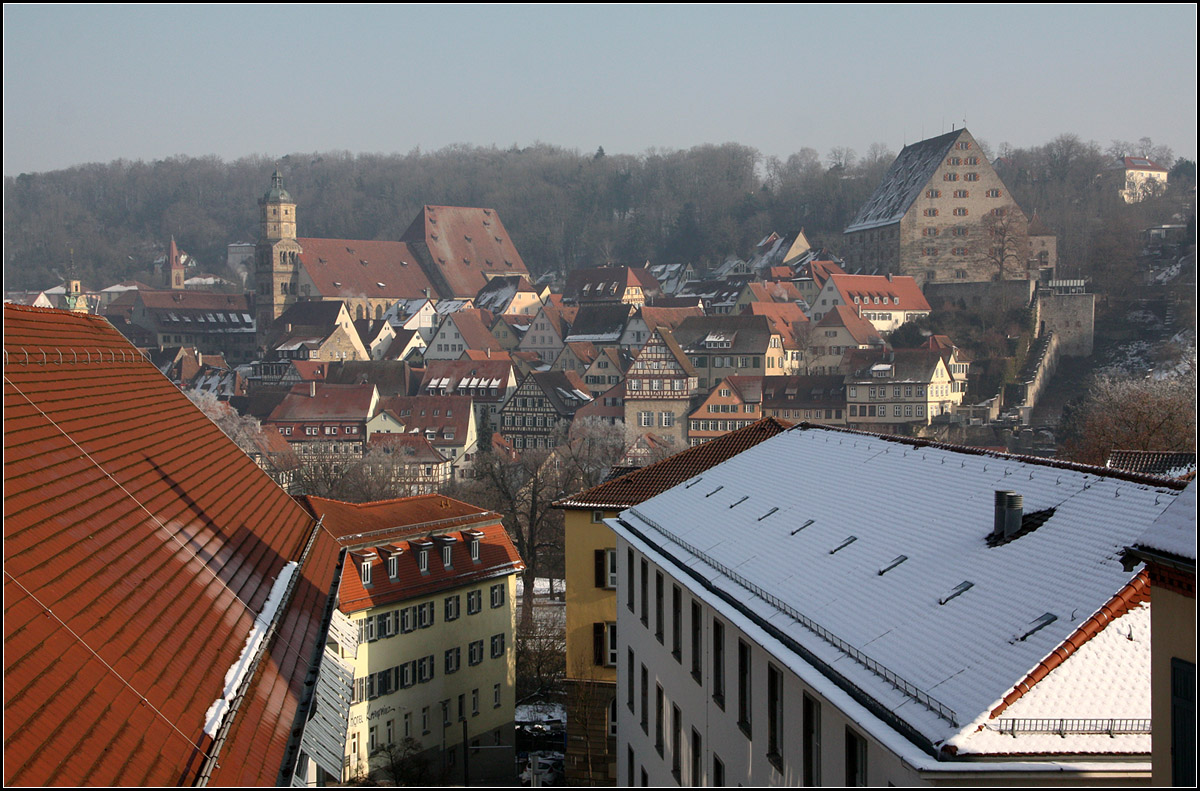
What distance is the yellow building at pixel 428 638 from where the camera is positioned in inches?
974

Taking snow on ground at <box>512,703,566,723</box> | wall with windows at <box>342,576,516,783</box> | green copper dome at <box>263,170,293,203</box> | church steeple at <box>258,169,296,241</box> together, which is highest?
green copper dome at <box>263,170,293,203</box>

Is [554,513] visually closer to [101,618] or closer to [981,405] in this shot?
[981,405]

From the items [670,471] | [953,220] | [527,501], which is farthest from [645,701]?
[953,220]

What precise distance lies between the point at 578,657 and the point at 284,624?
14239 millimetres

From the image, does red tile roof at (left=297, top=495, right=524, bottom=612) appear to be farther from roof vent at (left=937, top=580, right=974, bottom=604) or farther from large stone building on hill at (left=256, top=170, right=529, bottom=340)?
large stone building on hill at (left=256, top=170, right=529, bottom=340)

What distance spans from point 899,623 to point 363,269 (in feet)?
376

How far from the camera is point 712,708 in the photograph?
506 inches

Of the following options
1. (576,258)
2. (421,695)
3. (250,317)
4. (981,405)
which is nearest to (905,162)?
(981,405)

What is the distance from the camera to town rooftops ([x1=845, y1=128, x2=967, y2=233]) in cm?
9119

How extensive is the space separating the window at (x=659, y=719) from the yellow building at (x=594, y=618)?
5.79 meters

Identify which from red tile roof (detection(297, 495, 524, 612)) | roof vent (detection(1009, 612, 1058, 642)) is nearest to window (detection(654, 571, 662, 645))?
roof vent (detection(1009, 612, 1058, 642))

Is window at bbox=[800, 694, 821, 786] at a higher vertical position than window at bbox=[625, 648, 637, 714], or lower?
higher

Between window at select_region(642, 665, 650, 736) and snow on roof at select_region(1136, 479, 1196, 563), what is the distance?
1175 cm

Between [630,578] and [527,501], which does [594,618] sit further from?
[527,501]
